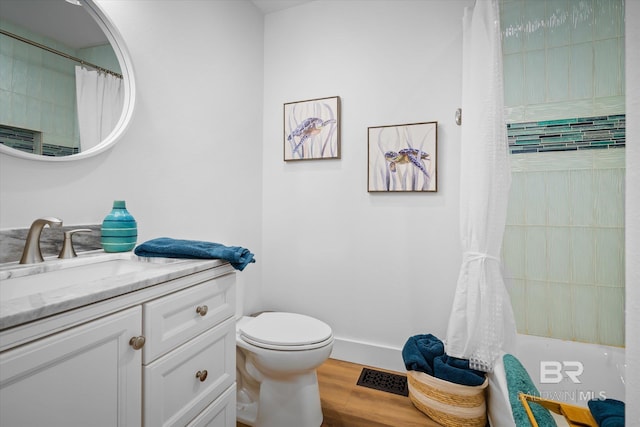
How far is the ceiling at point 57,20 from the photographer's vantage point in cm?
112

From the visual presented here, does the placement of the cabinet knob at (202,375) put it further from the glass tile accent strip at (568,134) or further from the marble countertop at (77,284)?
the glass tile accent strip at (568,134)

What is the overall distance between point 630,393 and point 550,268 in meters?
1.33

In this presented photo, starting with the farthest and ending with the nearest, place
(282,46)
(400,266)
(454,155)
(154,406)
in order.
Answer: (282,46) < (400,266) < (454,155) < (154,406)

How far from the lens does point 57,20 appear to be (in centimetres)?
124

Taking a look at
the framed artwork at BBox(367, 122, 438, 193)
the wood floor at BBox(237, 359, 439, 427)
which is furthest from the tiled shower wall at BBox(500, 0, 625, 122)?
the wood floor at BBox(237, 359, 439, 427)

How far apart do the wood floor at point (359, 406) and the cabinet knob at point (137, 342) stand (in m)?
1.09

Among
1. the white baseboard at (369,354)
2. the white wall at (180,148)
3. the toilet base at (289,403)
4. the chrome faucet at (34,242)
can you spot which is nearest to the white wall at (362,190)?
the white baseboard at (369,354)

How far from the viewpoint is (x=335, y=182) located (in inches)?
91.3

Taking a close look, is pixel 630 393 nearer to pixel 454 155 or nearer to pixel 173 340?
pixel 173 340

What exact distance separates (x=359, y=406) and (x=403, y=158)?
1.51 meters

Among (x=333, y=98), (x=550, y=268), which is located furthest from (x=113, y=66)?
(x=550, y=268)

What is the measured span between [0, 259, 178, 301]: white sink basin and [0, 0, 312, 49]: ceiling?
2.90ft

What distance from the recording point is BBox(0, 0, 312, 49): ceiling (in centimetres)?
112

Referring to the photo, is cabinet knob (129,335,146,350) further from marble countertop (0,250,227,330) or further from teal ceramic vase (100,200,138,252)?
teal ceramic vase (100,200,138,252)
